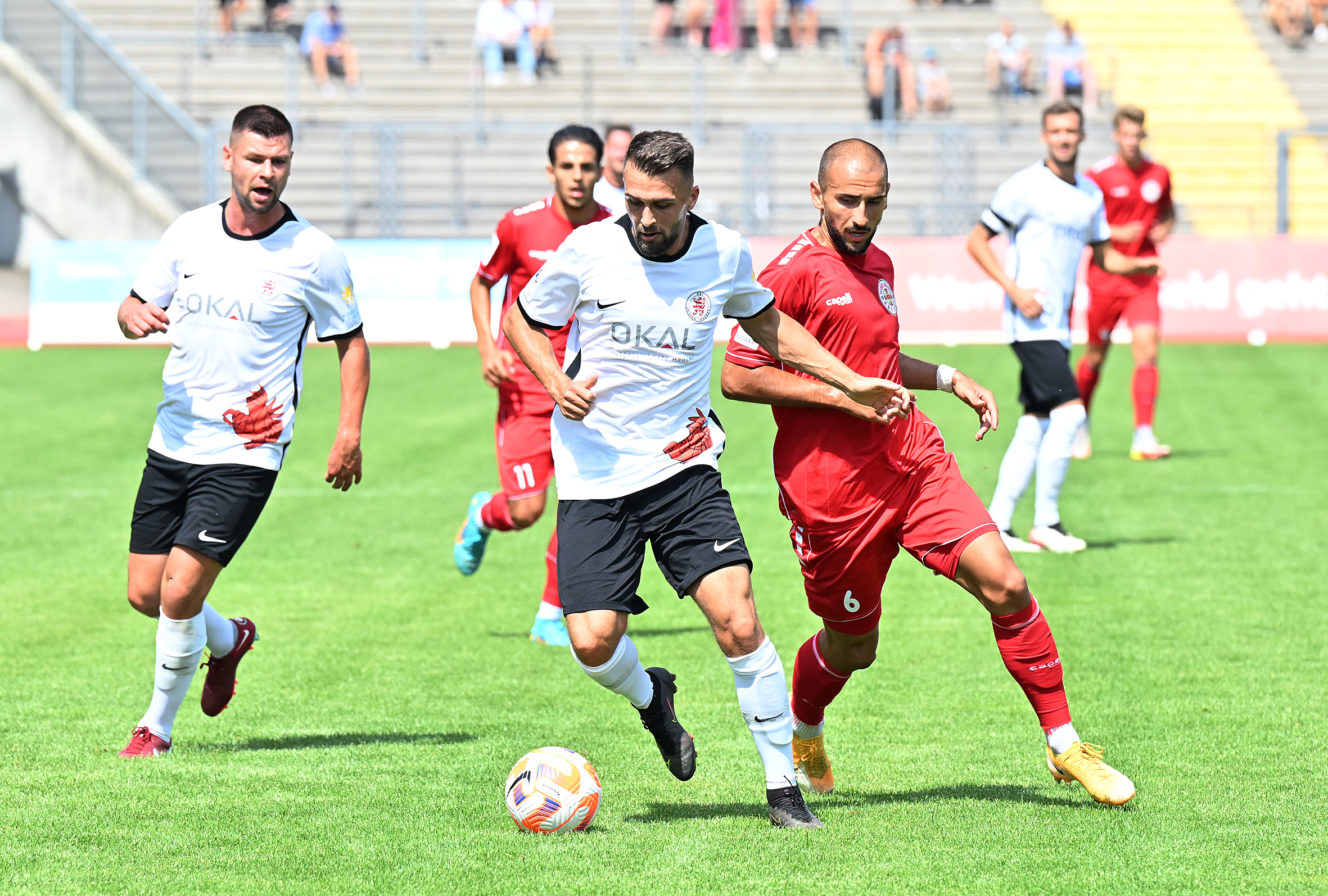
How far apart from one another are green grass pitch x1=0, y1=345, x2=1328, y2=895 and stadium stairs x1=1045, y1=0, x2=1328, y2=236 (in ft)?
58.7

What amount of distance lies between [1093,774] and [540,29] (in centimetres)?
2900

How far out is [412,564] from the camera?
10781mm

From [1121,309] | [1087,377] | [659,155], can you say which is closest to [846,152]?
[659,155]

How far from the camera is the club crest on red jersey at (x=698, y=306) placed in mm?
5562

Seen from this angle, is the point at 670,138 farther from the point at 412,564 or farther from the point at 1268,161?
the point at 1268,161

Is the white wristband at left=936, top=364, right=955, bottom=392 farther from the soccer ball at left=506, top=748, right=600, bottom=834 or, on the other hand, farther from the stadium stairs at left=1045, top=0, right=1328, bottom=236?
the stadium stairs at left=1045, top=0, right=1328, bottom=236

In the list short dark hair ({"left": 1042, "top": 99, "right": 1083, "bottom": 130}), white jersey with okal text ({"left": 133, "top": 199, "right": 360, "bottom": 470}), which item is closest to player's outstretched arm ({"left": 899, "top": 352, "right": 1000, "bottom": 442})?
white jersey with okal text ({"left": 133, "top": 199, "right": 360, "bottom": 470})

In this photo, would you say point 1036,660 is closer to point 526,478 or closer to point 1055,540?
point 526,478

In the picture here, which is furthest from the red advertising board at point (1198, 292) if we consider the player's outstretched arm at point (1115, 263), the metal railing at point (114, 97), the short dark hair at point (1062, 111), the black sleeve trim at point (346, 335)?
the black sleeve trim at point (346, 335)

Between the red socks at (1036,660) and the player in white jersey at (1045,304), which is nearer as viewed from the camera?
the red socks at (1036,660)

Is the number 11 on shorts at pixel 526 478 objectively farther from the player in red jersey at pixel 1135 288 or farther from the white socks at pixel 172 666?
the player in red jersey at pixel 1135 288

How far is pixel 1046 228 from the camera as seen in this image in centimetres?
1072

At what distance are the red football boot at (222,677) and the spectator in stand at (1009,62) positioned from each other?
27.5 meters

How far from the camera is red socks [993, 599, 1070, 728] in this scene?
563 centimetres
